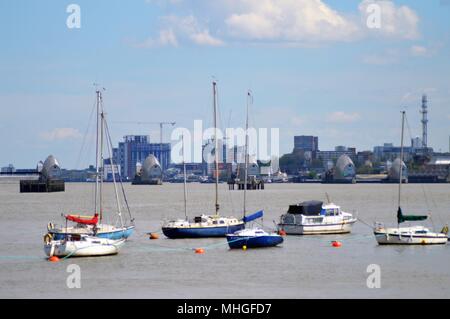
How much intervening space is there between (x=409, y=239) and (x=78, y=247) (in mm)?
21581

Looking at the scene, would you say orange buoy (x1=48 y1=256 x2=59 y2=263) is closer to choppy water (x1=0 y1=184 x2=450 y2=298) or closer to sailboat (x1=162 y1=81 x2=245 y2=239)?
choppy water (x1=0 y1=184 x2=450 y2=298)

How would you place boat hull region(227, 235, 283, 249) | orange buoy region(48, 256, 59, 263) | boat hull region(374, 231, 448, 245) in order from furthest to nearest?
boat hull region(374, 231, 448, 245), boat hull region(227, 235, 283, 249), orange buoy region(48, 256, 59, 263)

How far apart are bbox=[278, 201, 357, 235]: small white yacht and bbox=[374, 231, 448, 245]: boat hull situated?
9.79m

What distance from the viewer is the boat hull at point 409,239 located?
69812 mm

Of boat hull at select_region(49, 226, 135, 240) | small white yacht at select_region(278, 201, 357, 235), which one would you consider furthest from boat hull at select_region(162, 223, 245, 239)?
small white yacht at select_region(278, 201, 357, 235)

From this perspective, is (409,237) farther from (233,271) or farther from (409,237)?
(233,271)

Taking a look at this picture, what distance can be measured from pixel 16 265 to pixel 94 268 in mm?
5245

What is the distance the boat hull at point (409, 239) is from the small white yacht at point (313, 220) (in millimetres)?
9787

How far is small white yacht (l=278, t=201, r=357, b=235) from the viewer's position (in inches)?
3147

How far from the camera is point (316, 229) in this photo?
80.4 meters

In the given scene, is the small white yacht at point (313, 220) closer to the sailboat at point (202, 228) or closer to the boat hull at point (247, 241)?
the sailboat at point (202, 228)
